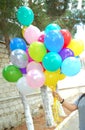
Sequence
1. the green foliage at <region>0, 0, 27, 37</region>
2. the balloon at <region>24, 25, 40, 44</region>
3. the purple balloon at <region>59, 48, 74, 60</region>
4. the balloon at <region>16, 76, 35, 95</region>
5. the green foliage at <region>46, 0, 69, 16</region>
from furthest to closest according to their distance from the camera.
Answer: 1. the green foliage at <region>46, 0, 69, 16</region>
2. the green foliage at <region>0, 0, 27, 37</region>
3. the balloon at <region>24, 25, 40, 44</region>
4. the balloon at <region>16, 76, 35, 95</region>
5. the purple balloon at <region>59, 48, 74, 60</region>

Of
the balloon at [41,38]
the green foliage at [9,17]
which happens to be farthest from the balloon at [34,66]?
the green foliage at [9,17]

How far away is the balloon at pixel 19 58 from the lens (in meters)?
5.20

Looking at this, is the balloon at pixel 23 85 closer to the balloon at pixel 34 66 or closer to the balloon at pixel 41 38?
the balloon at pixel 34 66

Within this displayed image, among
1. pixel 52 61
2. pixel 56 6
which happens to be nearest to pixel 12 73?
pixel 52 61

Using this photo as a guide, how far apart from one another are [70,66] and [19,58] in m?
0.81

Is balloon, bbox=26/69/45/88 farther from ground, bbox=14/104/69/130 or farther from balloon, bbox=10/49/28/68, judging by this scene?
ground, bbox=14/104/69/130

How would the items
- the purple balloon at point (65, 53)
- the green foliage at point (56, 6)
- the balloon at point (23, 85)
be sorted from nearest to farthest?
the purple balloon at point (65, 53), the balloon at point (23, 85), the green foliage at point (56, 6)

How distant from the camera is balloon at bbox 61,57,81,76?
4.88m

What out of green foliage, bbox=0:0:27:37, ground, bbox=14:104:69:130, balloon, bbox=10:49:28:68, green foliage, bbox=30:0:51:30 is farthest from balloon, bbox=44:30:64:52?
ground, bbox=14:104:69:130

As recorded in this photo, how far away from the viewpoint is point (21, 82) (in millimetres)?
5207

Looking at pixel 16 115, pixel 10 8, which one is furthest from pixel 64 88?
pixel 10 8

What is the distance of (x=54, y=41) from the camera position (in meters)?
4.98

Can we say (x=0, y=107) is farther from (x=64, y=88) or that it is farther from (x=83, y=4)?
(x=64, y=88)

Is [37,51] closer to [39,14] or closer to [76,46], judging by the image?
[76,46]
